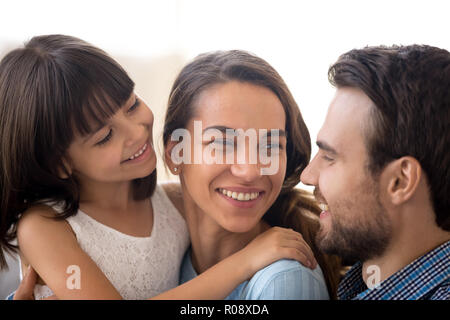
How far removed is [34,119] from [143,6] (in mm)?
324

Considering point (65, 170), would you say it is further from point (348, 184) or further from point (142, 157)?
point (348, 184)

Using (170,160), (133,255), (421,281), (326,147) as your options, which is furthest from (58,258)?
(421,281)

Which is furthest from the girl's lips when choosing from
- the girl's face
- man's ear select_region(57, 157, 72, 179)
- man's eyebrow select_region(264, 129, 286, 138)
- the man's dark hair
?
the man's dark hair

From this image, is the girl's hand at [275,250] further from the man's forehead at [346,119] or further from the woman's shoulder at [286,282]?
the man's forehead at [346,119]

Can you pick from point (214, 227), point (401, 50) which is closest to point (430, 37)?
point (401, 50)

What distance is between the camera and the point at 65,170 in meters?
0.91

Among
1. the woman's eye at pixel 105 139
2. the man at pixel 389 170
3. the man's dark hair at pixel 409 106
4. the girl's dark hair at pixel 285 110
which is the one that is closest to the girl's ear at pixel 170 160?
the girl's dark hair at pixel 285 110

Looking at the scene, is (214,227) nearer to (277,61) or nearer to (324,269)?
(324,269)

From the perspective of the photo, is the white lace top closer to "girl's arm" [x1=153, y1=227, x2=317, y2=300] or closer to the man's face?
"girl's arm" [x1=153, y1=227, x2=317, y2=300]

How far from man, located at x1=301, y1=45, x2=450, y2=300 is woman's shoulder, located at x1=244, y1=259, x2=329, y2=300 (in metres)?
0.06

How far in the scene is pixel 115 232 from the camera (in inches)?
37.5

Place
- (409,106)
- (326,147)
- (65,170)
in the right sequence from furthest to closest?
(65,170) < (326,147) < (409,106)

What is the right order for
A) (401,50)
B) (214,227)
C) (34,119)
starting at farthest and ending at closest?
(214,227)
(34,119)
(401,50)

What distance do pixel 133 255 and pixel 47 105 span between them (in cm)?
31
